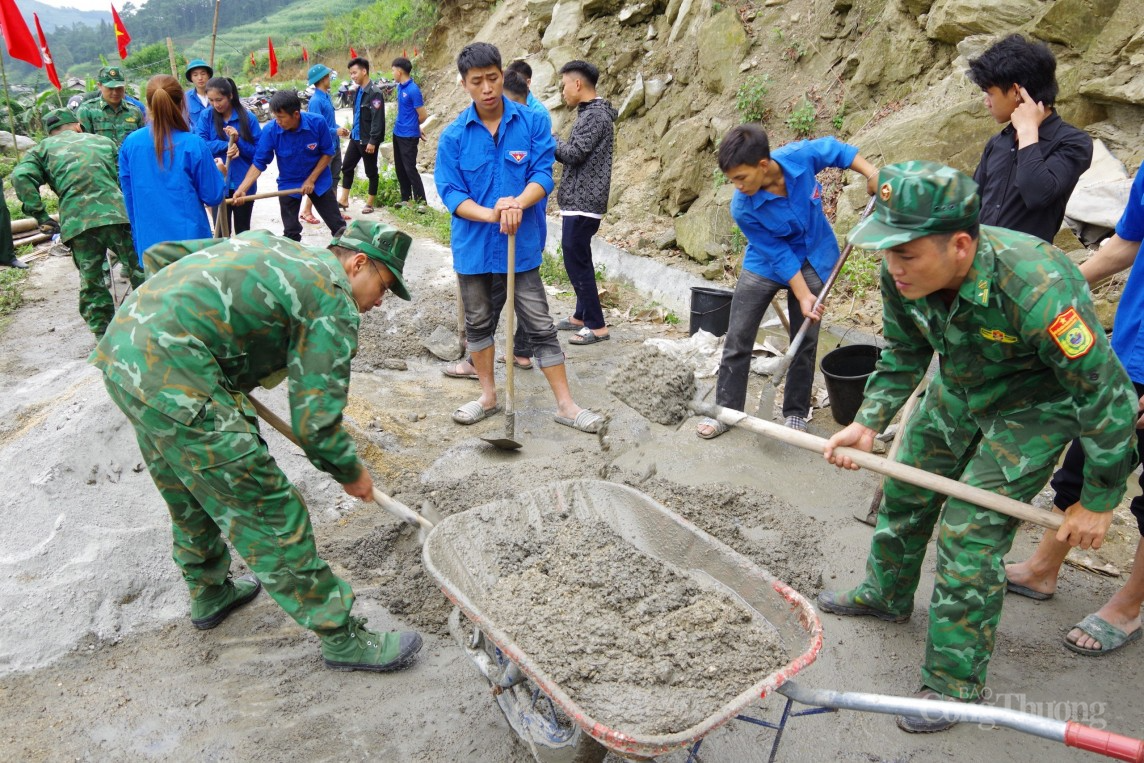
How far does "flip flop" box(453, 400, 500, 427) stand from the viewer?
474cm

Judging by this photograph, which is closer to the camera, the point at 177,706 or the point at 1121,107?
the point at 177,706

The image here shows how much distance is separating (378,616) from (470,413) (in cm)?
186

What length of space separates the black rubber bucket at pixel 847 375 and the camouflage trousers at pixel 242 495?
2863 mm

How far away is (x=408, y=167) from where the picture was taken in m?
10.2

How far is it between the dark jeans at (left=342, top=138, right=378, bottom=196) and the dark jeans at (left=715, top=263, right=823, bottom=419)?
712cm

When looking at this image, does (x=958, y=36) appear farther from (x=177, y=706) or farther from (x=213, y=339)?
(x=177, y=706)

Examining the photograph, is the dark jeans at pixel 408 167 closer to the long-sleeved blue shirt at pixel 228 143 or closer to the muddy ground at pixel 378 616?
the long-sleeved blue shirt at pixel 228 143

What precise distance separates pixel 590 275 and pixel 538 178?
5.72 feet

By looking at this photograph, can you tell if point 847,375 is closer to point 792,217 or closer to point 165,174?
point 792,217

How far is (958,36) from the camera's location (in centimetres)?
652

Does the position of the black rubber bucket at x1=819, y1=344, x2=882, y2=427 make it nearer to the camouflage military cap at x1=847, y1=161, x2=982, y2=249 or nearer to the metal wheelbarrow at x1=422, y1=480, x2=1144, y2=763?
the metal wheelbarrow at x1=422, y1=480, x2=1144, y2=763

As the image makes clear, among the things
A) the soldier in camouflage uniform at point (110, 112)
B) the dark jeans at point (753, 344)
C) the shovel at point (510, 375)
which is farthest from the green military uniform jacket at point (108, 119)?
the dark jeans at point (753, 344)

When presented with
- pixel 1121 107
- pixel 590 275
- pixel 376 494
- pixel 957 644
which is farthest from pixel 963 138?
pixel 376 494

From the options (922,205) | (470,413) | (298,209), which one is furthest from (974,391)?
(298,209)
